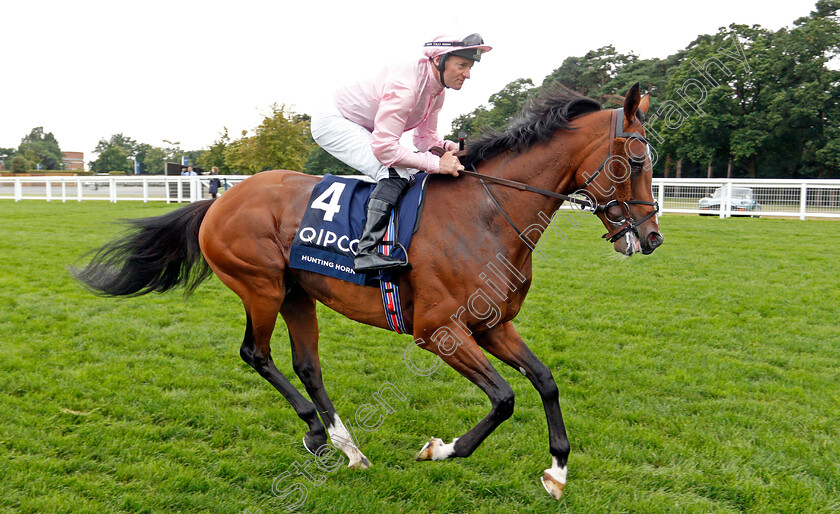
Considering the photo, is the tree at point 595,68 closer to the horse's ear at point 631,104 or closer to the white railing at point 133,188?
the white railing at point 133,188

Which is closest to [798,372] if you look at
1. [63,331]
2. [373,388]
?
[373,388]

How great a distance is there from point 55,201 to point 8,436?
26.0 m

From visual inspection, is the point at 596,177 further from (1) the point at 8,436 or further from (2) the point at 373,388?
(1) the point at 8,436

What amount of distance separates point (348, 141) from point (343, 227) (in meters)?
0.58

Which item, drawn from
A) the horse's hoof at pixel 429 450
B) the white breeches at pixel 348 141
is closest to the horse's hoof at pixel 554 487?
the horse's hoof at pixel 429 450

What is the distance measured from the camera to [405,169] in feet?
11.5

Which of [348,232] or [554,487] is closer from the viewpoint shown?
[554,487]

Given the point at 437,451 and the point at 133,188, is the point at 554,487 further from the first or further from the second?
the point at 133,188

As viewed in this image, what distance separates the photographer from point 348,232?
3496 mm

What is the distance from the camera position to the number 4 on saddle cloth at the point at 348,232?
336 cm

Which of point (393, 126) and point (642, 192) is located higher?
point (393, 126)

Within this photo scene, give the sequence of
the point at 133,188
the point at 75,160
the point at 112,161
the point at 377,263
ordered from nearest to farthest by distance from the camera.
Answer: the point at 377,263 < the point at 133,188 < the point at 112,161 < the point at 75,160

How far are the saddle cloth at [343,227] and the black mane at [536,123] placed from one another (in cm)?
40

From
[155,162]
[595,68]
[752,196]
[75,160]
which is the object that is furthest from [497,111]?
[75,160]
